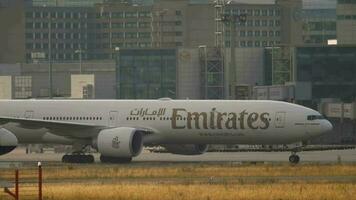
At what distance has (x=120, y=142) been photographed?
246 ft

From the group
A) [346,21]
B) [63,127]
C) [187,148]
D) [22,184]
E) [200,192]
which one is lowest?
[187,148]

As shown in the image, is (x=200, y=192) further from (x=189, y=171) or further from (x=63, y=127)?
(x=63, y=127)

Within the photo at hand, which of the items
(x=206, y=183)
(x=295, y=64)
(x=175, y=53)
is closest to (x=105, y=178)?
(x=206, y=183)

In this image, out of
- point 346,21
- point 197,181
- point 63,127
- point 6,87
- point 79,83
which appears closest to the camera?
point 197,181

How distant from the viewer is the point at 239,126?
76062 millimetres

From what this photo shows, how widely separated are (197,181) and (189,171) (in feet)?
26.9

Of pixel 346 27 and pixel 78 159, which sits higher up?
pixel 346 27

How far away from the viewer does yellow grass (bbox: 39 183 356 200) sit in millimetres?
47188

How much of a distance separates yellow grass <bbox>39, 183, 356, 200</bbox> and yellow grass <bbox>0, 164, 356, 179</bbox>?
8.36m

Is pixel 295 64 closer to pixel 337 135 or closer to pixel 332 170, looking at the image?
pixel 337 135

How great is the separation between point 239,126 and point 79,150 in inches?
406

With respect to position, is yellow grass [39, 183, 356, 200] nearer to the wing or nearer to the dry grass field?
the dry grass field

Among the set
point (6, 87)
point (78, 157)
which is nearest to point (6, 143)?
point (78, 157)

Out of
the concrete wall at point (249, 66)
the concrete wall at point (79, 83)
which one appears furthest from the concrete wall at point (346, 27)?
the concrete wall at point (79, 83)
